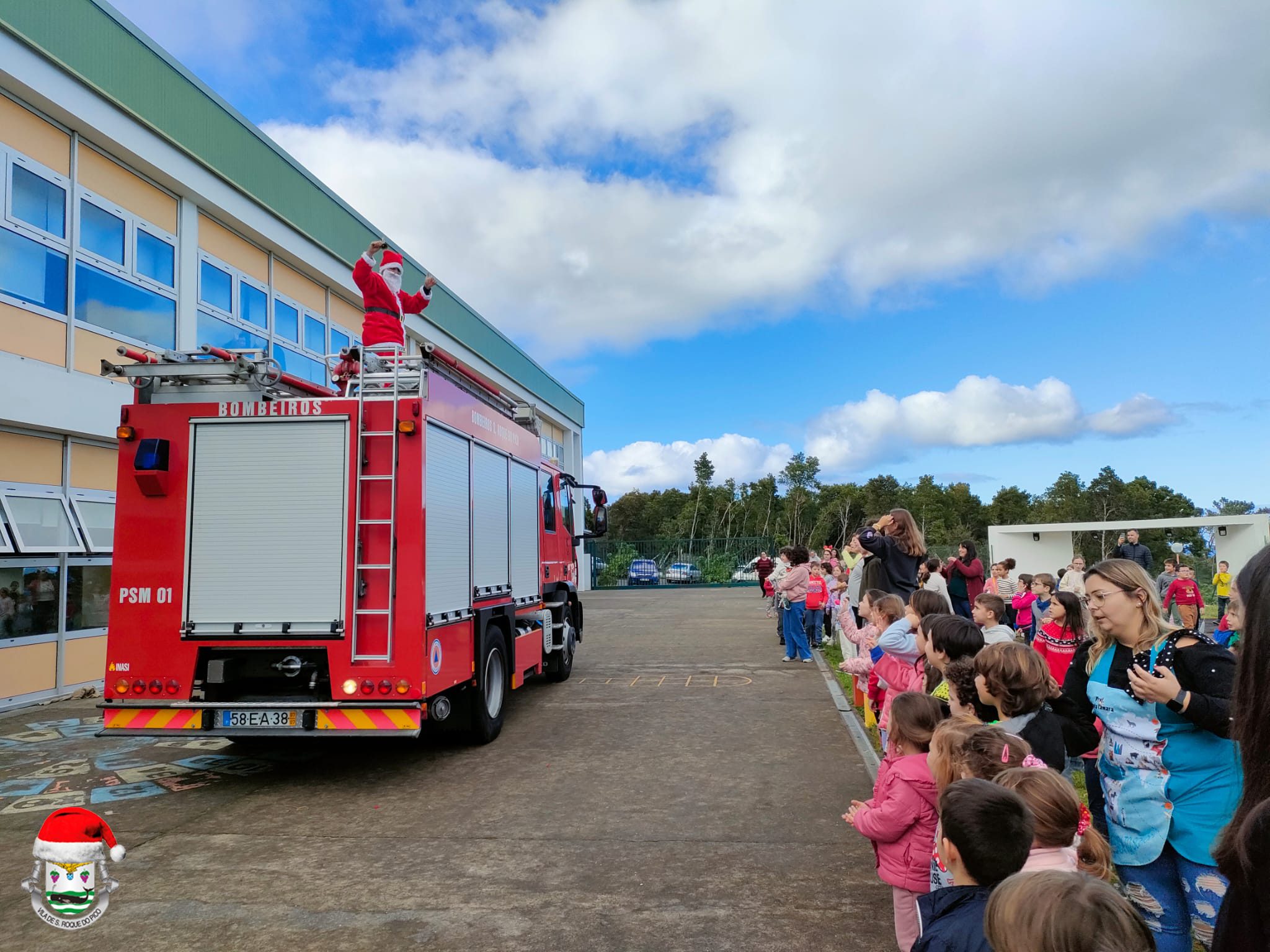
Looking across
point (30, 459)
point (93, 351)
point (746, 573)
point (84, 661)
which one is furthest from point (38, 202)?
point (746, 573)

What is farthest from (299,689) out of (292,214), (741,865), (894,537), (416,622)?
(292,214)

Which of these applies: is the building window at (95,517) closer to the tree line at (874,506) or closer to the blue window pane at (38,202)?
the blue window pane at (38,202)

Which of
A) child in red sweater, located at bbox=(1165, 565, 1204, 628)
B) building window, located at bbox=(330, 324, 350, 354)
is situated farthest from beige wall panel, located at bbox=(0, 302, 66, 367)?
child in red sweater, located at bbox=(1165, 565, 1204, 628)

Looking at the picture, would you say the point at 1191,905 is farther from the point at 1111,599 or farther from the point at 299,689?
the point at 299,689

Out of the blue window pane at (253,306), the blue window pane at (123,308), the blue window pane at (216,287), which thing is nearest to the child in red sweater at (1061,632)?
the blue window pane at (123,308)

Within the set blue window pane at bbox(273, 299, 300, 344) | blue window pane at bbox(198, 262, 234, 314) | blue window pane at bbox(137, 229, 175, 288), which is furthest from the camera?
blue window pane at bbox(273, 299, 300, 344)

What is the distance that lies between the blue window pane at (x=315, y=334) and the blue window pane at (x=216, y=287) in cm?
256

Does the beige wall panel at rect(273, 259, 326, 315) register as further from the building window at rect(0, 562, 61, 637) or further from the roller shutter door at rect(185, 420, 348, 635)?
the roller shutter door at rect(185, 420, 348, 635)

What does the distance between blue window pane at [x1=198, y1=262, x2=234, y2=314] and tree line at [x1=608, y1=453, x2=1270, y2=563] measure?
5133 centimetres

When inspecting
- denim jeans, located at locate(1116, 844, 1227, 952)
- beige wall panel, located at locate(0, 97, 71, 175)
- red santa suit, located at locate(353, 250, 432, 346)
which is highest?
beige wall panel, located at locate(0, 97, 71, 175)

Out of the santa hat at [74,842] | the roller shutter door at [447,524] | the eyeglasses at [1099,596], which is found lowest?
the santa hat at [74,842]

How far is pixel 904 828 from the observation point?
134 inches

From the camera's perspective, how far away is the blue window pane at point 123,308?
11062 mm

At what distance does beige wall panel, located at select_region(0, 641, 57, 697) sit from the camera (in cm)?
992
